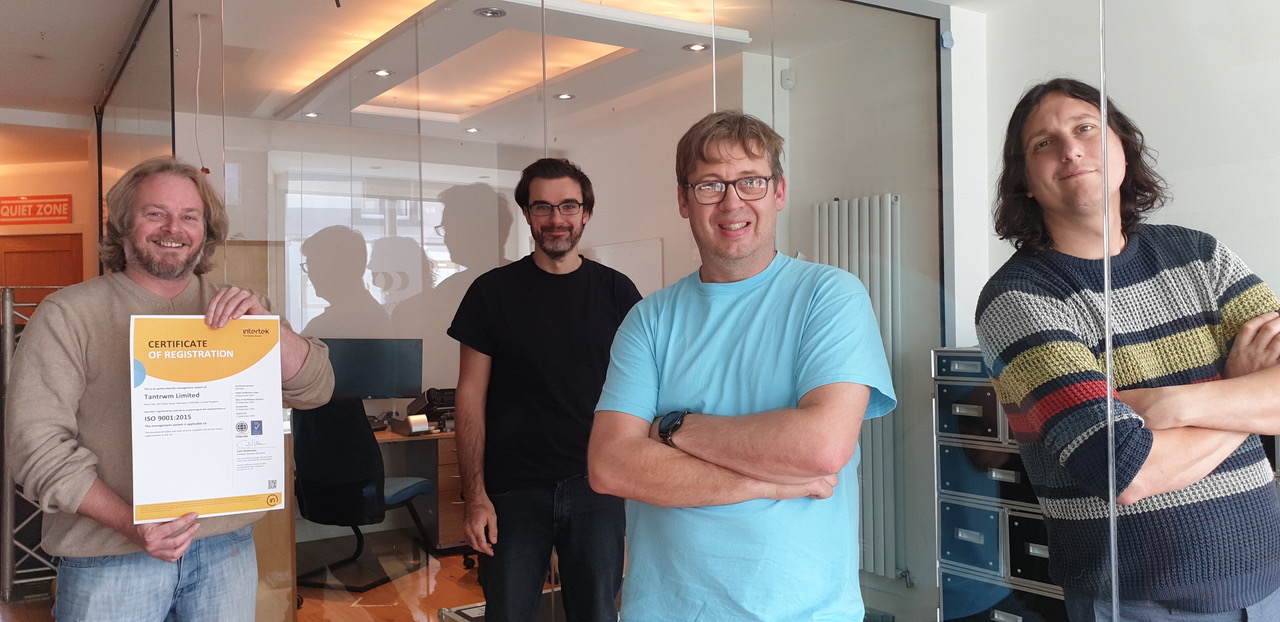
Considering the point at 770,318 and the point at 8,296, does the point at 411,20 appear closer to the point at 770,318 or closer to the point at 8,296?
the point at 770,318

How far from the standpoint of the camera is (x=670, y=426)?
1486 mm

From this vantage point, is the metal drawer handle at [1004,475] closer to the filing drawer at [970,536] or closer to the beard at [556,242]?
the filing drawer at [970,536]

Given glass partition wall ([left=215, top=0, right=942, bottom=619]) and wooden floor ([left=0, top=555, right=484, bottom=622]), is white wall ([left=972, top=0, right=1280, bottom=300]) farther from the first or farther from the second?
wooden floor ([left=0, top=555, right=484, bottom=622])

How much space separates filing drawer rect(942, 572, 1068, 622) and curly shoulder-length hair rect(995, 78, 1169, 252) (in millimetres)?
668

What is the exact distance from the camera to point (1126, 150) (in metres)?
1.66

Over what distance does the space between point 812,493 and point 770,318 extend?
29cm

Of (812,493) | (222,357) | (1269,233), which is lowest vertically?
(812,493)

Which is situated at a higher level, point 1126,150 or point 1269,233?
point 1126,150

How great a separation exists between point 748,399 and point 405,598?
219 centimetres

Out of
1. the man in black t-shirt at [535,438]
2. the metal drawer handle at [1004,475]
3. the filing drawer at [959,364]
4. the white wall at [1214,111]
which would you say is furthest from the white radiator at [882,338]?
the man in black t-shirt at [535,438]

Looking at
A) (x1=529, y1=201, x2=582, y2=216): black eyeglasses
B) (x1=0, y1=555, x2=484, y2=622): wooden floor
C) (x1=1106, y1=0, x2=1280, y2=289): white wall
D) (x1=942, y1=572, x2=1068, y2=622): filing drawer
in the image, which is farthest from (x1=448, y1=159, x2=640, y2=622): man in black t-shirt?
(x1=1106, y1=0, x2=1280, y2=289): white wall

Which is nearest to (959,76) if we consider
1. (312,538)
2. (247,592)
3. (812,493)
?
(812,493)

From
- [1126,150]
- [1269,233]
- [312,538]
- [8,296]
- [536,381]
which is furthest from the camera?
[8,296]

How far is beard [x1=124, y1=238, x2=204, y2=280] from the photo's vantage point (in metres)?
1.99
